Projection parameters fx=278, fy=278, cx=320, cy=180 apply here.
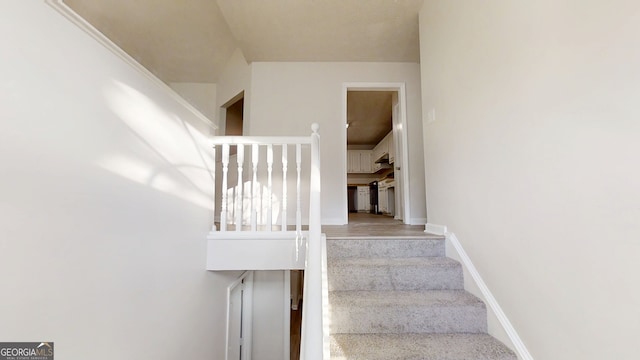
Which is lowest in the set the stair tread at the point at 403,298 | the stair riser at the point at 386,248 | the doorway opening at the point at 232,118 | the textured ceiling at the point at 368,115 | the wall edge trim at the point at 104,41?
the stair tread at the point at 403,298

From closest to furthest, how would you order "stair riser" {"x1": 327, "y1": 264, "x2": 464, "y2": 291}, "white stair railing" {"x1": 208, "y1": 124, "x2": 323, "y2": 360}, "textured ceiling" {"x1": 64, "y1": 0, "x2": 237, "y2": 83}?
"white stair railing" {"x1": 208, "y1": 124, "x2": 323, "y2": 360} → "stair riser" {"x1": 327, "y1": 264, "x2": 464, "y2": 291} → "textured ceiling" {"x1": 64, "y1": 0, "x2": 237, "y2": 83}

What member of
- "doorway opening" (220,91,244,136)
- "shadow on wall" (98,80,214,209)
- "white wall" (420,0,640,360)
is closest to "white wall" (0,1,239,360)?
"shadow on wall" (98,80,214,209)

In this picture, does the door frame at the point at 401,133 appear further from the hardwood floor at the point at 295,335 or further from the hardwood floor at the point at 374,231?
the hardwood floor at the point at 295,335

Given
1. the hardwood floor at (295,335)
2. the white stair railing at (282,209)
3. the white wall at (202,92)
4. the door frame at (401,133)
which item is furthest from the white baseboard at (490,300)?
the white wall at (202,92)

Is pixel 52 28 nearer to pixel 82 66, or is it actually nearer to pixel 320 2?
pixel 82 66

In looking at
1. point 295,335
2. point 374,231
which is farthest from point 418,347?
point 295,335

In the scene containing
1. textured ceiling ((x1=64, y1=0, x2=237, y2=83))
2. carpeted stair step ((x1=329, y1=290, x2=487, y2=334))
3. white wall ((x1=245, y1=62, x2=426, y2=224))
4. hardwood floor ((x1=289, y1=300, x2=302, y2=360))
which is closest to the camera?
carpeted stair step ((x1=329, y1=290, x2=487, y2=334))

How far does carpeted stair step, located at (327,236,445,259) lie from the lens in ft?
7.34

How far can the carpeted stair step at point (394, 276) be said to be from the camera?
1956 millimetres

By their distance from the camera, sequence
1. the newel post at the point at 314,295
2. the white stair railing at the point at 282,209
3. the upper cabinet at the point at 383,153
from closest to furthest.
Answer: the newel post at the point at 314,295 → the white stair railing at the point at 282,209 → the upper cabinet at the point at 383,153

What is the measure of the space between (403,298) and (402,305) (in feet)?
0.35

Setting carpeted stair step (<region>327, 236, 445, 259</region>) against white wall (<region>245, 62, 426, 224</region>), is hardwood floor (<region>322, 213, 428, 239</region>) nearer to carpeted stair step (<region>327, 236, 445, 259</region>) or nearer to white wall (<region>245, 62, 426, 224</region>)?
carpeted stair step (<region>327, 236, 445, 259</region>)

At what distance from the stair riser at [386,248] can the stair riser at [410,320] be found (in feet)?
1.87

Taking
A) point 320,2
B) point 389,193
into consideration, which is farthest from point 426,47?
point 389,193
